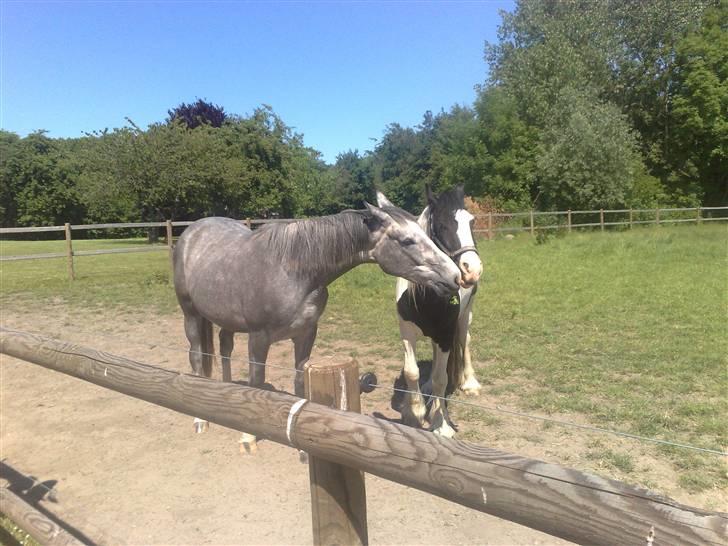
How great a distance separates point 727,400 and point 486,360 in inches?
86.1

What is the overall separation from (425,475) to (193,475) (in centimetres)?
263

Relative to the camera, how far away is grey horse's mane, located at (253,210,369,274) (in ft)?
10.5

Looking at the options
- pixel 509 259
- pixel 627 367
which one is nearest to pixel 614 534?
pixel 627 367

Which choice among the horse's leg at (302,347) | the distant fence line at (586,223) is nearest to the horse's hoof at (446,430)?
the horse's leg at (302,347)

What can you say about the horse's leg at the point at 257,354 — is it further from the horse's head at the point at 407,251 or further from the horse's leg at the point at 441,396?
the horse's leg at the point at 441,396

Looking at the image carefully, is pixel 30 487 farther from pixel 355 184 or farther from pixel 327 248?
pixel 355 184

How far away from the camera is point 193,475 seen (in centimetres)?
332

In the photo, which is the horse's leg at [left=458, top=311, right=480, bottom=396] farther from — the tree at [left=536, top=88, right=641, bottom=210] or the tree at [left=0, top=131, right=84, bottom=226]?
the tree at [left=0, top=131, right=84, bottom=226]

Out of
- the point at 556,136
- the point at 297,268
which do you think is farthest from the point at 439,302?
the point at 556,136

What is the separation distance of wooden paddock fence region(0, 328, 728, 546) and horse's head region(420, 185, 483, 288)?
1995 millimetres

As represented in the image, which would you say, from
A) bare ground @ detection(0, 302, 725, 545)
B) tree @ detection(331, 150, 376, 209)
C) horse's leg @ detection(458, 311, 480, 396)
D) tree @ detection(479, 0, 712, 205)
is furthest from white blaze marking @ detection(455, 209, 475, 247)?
tree @ detection(331, 150, 376, 209)

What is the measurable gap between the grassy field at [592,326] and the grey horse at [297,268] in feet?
6.39

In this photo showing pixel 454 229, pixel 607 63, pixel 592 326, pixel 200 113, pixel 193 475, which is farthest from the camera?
pixel 200 113

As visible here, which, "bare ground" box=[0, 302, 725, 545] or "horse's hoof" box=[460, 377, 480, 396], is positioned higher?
"horse's hoof" box=[460, 377, 480, 396]
